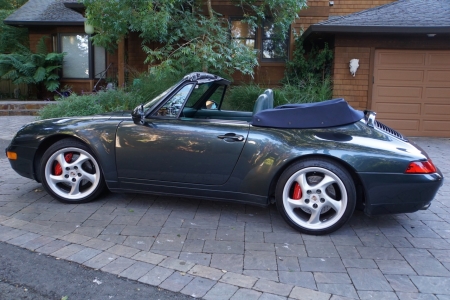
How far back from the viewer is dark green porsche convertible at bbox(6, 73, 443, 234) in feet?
12.9

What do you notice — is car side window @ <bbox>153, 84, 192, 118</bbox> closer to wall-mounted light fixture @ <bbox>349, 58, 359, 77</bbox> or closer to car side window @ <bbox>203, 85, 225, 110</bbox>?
car side window @ <bbox>203, 85, 225, 110</bbox>

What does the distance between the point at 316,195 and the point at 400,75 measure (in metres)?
7.76

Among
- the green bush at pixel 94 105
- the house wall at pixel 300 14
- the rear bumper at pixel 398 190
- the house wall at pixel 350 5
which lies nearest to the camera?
the rear bumper at pixel 398 190

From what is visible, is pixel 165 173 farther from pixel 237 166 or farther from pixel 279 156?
pixel 279 156

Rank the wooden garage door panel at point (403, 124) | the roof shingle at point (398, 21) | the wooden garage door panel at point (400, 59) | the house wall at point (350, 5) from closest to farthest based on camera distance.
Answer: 1. the roof shingle at point (398, 21)
2. the wooden garage door panel at point (400, 59)
3. the wooden garage door panel at point (403, 124)
4. the house wall at point (350, 5)

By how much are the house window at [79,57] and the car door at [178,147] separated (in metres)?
12.2

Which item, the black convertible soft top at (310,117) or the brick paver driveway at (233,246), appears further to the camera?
the black convertible soft top at (310,117)

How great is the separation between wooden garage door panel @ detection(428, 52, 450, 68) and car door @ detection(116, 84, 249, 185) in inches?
312

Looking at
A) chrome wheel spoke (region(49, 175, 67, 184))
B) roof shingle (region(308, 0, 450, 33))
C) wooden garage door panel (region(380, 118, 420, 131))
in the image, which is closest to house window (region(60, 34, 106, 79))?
roof shingle (region(308, 0, 450, 33))

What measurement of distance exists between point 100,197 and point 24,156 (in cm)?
92

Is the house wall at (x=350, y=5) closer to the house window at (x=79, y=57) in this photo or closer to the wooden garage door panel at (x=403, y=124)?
the wooden garage door panel at (x=403, y=124)

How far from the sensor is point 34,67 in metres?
15.0

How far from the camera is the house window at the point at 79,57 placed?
15.8m

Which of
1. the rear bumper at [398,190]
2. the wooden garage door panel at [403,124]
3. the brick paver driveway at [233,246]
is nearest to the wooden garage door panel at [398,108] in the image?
the wooden garage door panel at [403,124]
